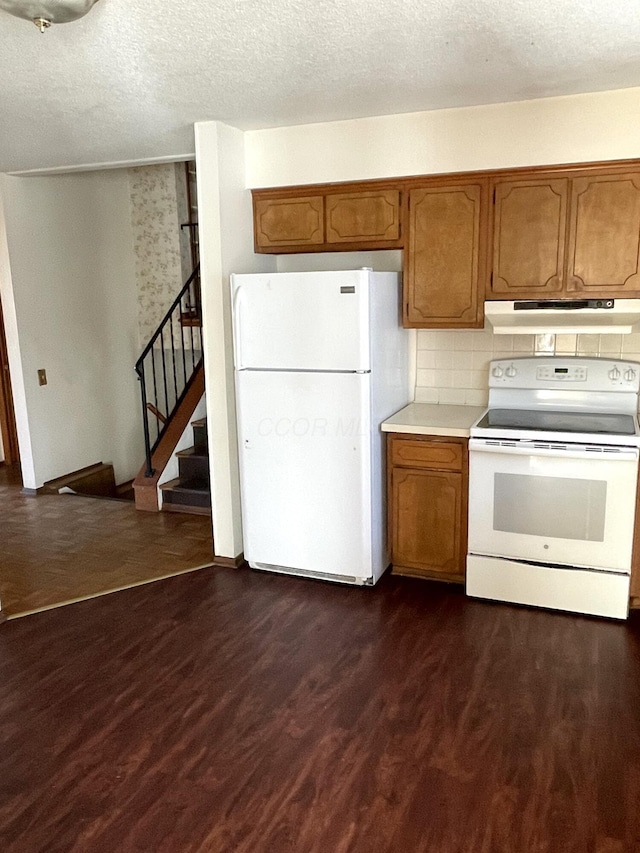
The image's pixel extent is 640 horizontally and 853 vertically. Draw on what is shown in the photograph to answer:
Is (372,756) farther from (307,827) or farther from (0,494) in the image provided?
(0,494)

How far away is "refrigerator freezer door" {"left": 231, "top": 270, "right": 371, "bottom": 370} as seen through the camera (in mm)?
3238

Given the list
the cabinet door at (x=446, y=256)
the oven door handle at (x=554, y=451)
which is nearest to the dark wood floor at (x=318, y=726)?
the oven door handle at (x=554, y=451)

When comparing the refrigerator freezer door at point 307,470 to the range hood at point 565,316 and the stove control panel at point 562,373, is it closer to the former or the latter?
the range hood at point 565,316

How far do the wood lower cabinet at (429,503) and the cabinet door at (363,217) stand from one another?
3.56 feet

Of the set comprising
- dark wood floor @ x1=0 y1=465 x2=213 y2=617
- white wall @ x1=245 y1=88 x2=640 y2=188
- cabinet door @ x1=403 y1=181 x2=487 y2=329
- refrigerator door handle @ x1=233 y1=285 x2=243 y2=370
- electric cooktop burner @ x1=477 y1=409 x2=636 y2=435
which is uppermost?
white wall @ x1=245 y1=88 x2=640 y2=188

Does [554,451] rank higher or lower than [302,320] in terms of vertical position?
lower

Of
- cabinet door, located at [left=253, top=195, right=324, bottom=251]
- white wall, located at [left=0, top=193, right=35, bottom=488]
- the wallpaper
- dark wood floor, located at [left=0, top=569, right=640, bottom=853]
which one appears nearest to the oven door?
dark wood floor, located at [left=0, top=569, right=640, bottom=853]

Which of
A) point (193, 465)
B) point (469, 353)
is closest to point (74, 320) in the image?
point (193, 465)

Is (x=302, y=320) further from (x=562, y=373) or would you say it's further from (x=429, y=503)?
(x=562, y=373)

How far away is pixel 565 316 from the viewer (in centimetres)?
333

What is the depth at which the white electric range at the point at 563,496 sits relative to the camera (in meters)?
3.09

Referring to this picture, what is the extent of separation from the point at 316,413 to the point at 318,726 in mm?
1526

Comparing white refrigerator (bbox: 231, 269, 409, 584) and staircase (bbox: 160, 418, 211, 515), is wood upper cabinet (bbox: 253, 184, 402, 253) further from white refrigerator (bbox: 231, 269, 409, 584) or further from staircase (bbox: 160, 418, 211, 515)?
staircase (bbox: 160, 418, 211, 515)

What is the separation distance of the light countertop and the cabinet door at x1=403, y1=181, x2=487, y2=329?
1.61 feet
